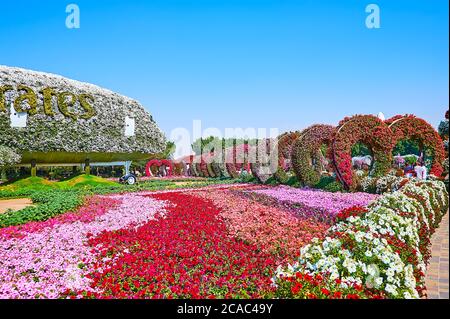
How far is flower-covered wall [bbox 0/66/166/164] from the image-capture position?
1766cm

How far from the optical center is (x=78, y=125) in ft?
65.5

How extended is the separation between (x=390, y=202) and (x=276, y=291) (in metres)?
4.73

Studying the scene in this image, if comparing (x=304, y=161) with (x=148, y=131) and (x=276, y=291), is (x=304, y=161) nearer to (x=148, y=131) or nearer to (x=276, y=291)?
(x=148, y=131)

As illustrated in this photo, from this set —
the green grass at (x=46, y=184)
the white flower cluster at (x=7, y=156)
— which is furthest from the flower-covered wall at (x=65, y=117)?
the green grass at (x=46, y=184)

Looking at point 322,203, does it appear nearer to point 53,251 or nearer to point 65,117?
point 53,251

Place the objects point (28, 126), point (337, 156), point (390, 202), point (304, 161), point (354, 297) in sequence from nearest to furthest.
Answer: point (354, 297) → point (390, 202) → point (337, 156) → point (304, 161) → point (28, 126)

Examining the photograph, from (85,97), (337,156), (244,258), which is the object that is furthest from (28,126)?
(244,258)

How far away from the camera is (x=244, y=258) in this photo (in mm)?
5824

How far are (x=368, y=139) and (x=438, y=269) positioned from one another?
989 centimetres

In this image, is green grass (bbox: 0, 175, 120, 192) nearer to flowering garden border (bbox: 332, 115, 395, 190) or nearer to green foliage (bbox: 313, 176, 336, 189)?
green foliage (bbox: 313, 176, 336, 189)

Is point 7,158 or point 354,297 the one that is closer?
point 354,297

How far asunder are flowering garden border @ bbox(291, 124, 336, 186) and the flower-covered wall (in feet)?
36.0

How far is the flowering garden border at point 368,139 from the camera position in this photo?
14641 mm

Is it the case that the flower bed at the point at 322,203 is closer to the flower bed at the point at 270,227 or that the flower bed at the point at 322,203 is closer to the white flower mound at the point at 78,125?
the flower bed at the point at 270,227
